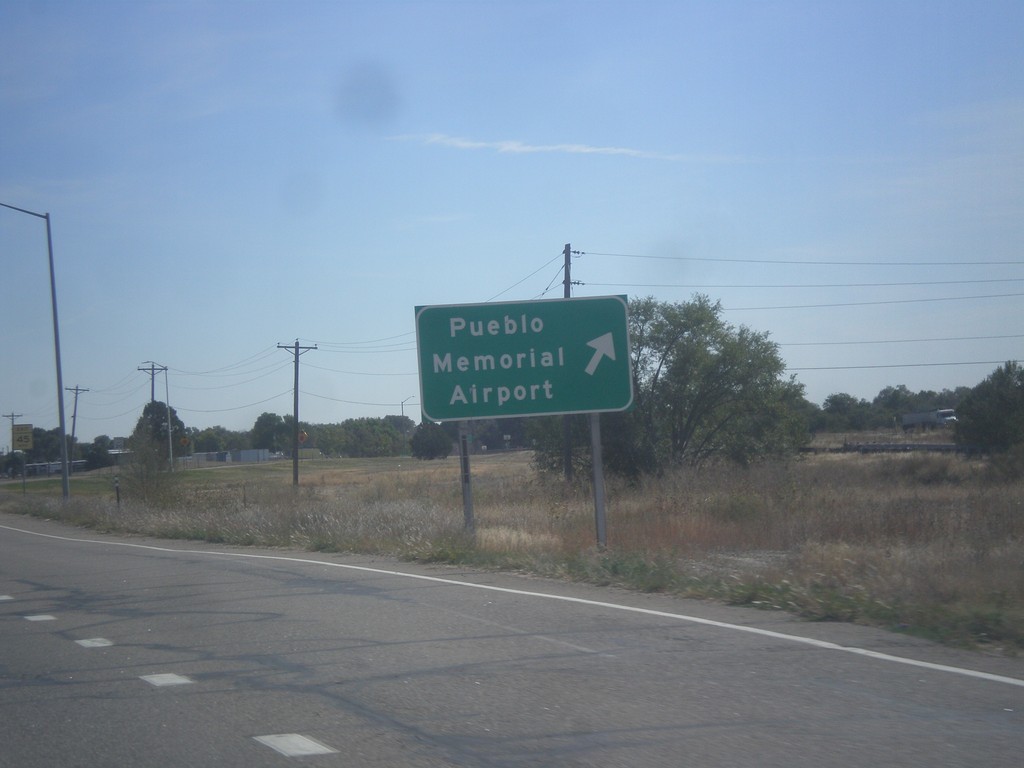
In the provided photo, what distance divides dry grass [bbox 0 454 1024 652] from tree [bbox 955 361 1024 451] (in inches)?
334

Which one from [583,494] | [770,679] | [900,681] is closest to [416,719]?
[770,679]

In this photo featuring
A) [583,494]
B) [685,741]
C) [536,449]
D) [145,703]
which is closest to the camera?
[685,741]

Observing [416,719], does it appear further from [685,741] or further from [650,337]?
[650,337]

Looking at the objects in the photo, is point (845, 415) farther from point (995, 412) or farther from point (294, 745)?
point (294, 745)

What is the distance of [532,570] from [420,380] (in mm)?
4213

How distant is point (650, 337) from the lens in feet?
137

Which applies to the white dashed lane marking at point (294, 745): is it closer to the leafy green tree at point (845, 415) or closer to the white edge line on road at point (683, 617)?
the white edge line on road at point (683, 617)

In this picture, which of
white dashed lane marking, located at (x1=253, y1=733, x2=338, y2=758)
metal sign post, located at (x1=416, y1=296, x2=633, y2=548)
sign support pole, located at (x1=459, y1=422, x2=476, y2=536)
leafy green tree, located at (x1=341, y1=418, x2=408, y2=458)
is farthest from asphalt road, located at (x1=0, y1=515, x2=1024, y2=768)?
leafy green tree, located at (x1=341, y1=418, x2=408, y2=458)

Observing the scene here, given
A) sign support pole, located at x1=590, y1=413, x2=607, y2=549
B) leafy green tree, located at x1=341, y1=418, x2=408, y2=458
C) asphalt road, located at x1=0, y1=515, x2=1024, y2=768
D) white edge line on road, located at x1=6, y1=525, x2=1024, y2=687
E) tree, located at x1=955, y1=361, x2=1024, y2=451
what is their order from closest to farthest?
asphalt road, located at x1=0, y1=515, x2=1024, y2=768 < white edge line on road, located at x1=6, y1=525, x2=1024, y2=687 < sign support pole, located at x1=590, y1=413, x2=607, y2=549 < tree, located at x1=955, y1=361, x2=1024, y2=451 < leafy green tree, located at x1=341, y1=418, x2=408, y2=458

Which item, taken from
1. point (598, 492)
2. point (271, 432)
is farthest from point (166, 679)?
point (271, 432)

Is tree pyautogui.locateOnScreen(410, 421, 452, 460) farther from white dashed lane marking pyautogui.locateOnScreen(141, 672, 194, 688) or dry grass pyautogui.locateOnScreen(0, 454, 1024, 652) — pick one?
white dashed lane marking pyautogui.locateOnScreen(141, 672, 194, 688)

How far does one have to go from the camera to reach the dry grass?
1002 centimetres

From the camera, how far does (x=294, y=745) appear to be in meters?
5.98

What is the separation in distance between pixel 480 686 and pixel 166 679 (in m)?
2.62
